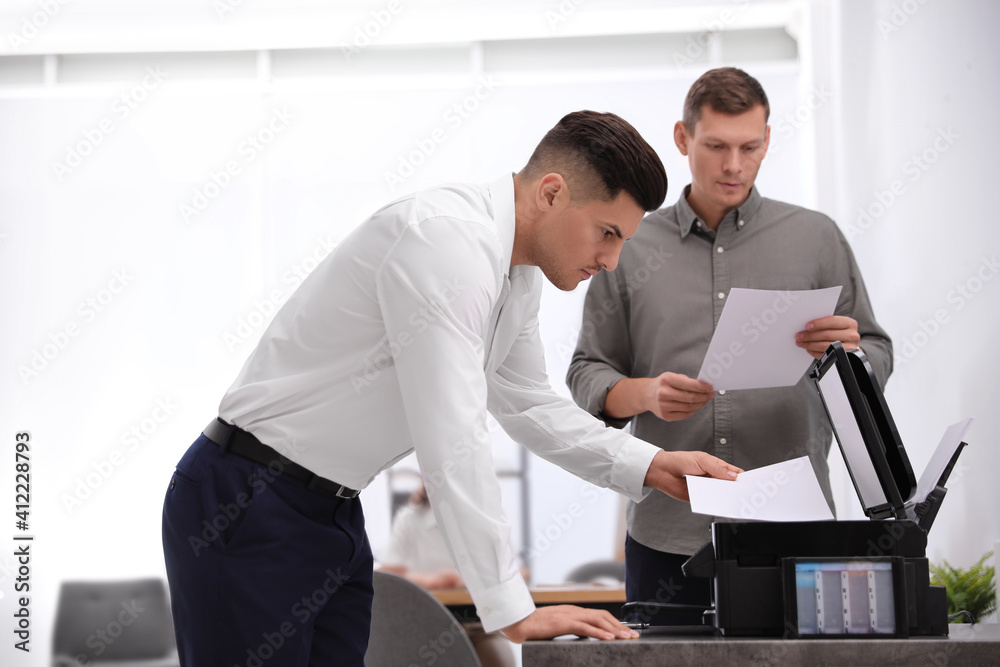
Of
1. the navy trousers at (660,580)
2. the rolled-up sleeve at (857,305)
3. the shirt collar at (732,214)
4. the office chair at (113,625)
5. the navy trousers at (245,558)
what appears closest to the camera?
the navy trousers at (245,558)

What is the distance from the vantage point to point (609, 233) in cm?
137

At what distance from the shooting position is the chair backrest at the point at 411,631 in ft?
6.76

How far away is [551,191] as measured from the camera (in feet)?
4.49

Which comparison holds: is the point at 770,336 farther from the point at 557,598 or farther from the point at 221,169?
the point at 221,169

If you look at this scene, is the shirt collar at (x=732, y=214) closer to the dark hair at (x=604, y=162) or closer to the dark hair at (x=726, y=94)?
the dark hair at (x=726, y=94)

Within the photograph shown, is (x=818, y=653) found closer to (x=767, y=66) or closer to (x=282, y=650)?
(x=282, y=650)

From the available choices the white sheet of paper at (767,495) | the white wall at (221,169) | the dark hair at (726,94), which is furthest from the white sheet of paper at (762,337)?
the white wall at (221,169)

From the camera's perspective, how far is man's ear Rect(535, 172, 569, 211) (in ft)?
4.46

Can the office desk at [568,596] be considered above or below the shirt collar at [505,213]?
below

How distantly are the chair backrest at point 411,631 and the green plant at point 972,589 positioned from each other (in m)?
1.54

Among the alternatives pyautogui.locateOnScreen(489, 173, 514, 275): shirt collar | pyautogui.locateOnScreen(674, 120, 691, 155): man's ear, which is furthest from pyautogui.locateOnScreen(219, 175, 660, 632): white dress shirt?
pyautogui.locateOnScreen(674, 120, 691, 155): man's ear

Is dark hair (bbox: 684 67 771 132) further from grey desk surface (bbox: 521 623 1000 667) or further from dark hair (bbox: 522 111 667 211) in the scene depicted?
grey desk surface (bbox: 521 623 1000 667)

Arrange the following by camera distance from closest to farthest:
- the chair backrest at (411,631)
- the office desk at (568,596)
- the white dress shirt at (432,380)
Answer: the white dress shirt at (432,380) → the chair backrest at (411,631) → the office desk at (568,596)

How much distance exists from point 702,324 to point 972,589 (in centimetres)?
153
